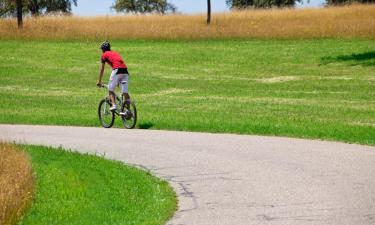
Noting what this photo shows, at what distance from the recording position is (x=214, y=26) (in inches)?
2034

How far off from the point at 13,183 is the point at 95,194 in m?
1.26

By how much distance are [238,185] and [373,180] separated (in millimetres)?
1989

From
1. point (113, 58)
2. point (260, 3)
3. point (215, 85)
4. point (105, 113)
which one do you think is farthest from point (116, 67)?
point (260, 3)

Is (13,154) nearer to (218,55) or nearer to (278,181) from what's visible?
(278,181)

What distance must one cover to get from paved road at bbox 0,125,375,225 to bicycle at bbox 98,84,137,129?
1.74 feet

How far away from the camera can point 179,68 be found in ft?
126

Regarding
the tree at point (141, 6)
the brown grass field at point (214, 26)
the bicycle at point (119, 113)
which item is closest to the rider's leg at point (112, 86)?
the bicycle at point (119, 113)

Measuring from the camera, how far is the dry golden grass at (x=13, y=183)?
996 centimetres

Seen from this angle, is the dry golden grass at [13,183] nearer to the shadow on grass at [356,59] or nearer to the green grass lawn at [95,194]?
the green grass lawn at [95,194]

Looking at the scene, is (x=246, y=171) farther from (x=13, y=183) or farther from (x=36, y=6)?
(x=36, y=6)

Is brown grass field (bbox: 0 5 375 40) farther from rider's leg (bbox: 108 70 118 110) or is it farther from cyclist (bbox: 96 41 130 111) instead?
cyclist (bbox: 96 41 130 111)

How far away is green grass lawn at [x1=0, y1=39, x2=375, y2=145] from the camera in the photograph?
20328 mm

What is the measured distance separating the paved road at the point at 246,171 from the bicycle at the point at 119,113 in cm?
53

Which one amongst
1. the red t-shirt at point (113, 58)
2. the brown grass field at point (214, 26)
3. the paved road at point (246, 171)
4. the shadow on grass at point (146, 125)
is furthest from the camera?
the brown grass field at point (214, 26)
